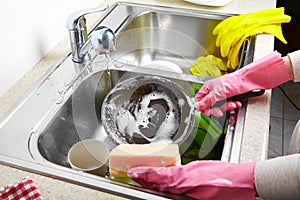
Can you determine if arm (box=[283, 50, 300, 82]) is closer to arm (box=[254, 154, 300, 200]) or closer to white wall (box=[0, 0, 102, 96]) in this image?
arm (box=[254, 154, 300, 200])

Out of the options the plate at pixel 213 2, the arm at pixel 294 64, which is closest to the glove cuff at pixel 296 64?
the arm at pixel 294 64

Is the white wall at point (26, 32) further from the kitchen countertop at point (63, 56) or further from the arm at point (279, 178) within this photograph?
the arm at point (279, 178)

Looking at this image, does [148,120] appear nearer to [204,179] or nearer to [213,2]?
[204,179]

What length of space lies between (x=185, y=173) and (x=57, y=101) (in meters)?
0.38

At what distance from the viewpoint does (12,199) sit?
2.25ft

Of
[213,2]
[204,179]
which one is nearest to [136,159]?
[204,179]

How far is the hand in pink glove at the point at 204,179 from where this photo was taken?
0.74 meters

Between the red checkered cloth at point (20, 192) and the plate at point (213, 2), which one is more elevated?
the plate at point (213, 2)

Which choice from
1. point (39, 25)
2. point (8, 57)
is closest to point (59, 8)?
point (39, 25)

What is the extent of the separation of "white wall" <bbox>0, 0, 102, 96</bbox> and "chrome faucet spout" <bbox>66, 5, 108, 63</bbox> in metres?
0.10

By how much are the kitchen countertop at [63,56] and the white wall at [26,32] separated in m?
0.02

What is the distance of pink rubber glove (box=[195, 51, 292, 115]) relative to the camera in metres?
0.96

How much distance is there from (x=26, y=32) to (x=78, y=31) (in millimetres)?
137

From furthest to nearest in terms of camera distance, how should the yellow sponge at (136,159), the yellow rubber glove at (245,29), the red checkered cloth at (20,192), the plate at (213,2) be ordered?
the plate at (213,2) < the yellow rubber glove at (245,29) < the yellow sponge at (136,159) < the red checkered cloth at (20,192)
